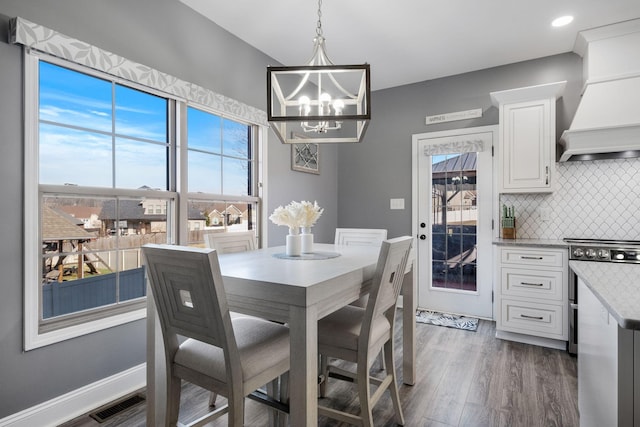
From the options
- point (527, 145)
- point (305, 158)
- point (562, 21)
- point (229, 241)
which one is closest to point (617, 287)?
point (229, 241)

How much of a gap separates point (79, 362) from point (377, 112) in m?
3.85

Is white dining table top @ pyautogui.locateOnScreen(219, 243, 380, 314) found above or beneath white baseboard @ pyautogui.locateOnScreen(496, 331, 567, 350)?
above

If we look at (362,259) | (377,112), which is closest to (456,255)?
(377,112)

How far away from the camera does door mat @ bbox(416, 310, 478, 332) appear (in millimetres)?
3418

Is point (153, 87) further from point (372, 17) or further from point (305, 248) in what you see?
point (372, 17)

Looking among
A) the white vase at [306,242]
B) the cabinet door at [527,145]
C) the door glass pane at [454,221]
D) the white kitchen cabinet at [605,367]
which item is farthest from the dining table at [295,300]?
the door glass pane at [454,221]

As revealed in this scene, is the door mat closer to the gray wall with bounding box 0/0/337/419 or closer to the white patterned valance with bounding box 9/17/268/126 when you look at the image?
the gray wall with bounding box 0/0/337/419

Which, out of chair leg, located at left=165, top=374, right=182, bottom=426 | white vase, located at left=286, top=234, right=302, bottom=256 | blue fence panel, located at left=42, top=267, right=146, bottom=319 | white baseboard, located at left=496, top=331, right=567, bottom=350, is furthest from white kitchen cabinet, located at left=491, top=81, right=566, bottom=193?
blue fence panel, located at left=42, top=267, right=146, bottom=319

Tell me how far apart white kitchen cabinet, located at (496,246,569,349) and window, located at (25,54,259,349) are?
2.73 m

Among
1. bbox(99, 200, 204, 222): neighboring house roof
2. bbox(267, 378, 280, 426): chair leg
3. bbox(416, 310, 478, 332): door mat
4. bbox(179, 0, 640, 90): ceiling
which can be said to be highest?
bbox(179, 0, 640, 90): ceiling

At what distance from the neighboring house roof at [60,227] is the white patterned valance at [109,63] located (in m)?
0.85

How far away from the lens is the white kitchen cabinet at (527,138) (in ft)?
10.1

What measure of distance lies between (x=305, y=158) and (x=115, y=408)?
9.49ft

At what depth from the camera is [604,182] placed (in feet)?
10.2
